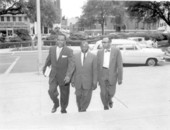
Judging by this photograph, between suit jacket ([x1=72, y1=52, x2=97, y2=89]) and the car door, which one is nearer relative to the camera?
suit jacket ([x1=72, y1=52, x2=97, y2=89])

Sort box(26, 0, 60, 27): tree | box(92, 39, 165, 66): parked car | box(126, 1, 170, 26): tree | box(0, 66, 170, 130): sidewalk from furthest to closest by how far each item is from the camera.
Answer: box(126, 1, 170, 26): tree < box(26, 0, 60, 27): tree < box(92, 39, 165, 66): parked car < box(0, 66, 170, 130): sidewalk

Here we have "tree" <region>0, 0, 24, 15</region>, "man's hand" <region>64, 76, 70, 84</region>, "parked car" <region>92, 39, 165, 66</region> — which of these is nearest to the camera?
"man's hand" <region>64, 76, 70, 84</region>

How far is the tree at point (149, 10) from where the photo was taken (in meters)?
29.7

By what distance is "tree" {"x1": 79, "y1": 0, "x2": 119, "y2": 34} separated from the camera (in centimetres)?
4510

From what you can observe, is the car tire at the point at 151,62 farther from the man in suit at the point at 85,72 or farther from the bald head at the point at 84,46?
the bald head at the point at 84,46

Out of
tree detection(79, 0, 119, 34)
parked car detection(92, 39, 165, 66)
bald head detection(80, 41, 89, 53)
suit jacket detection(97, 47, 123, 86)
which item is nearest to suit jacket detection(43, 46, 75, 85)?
bald head detection(80, 41, 89, 53)

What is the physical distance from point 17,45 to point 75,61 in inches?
1121

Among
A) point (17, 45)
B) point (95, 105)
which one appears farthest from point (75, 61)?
point (17, 45)

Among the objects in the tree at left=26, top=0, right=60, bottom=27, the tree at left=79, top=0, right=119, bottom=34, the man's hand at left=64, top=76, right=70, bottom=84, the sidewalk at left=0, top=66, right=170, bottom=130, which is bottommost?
the sidewalk at left=0, top=66, right=170, bottom=130

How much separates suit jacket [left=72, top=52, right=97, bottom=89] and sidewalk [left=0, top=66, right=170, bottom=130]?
0.63 m

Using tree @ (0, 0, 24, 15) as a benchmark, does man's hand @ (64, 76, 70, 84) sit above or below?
below

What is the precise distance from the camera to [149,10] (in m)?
31.2

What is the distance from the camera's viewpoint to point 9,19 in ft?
212

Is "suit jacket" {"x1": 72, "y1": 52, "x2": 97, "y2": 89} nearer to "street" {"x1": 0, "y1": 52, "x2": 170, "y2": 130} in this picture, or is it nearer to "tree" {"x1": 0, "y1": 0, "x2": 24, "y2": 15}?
"street" {"x1": 0, "y1": 52, "x2": 170, "y2": 130}
